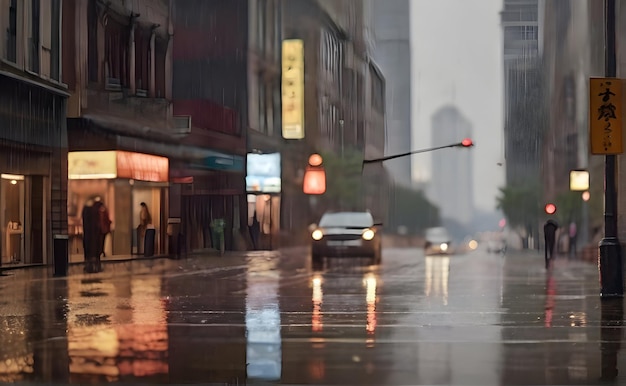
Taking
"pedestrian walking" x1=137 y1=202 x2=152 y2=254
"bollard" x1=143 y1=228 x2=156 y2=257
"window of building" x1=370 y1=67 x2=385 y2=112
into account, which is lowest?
"bollard" x1=143 y1=228 x2=156 y2=257

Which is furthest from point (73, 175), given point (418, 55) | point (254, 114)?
point (418, 55)

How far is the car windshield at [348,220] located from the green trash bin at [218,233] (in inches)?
238

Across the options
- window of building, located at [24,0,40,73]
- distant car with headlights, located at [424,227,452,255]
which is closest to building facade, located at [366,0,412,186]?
distant car with headlights, located at [424,227,452,255]

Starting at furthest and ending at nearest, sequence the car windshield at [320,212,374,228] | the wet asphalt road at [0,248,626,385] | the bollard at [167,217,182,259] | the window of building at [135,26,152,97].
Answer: the bollard at [167,217,182,259] < the window of building at [135,26,152,97] < the car windshield at [320,212,374,228] < the wet asphalt road at [0,248,626,385]

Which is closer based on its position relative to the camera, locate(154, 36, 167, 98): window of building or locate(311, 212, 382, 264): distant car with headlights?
locate(311, 212, 382, 264): distant car with headlights

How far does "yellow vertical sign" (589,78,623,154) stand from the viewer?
1520 centimetres

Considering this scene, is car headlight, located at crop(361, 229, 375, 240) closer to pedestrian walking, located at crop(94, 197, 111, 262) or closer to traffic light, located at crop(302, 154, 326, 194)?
traffic light, located at crop(302, 154, 326, 194)

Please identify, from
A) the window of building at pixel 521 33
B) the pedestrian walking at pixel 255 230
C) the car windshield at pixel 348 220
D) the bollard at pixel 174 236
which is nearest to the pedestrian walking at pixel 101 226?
the bollard at pixel 174 236

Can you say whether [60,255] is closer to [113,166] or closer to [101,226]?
[101,226]

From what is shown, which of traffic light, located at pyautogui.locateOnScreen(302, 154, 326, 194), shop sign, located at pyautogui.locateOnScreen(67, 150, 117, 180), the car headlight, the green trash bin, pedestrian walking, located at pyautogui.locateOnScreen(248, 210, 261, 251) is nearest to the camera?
shop sign, located at pyautogui.locateOnScreen(67, 150, 117, 180)

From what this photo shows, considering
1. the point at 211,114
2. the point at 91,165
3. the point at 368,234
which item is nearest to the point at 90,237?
the point at 91,165

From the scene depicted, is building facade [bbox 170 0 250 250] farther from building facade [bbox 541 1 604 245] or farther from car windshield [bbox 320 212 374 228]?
building facade [bbox 541 1 604 245]

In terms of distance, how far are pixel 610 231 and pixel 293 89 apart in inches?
1195

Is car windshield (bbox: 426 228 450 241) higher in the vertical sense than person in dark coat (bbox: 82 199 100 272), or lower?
lower
